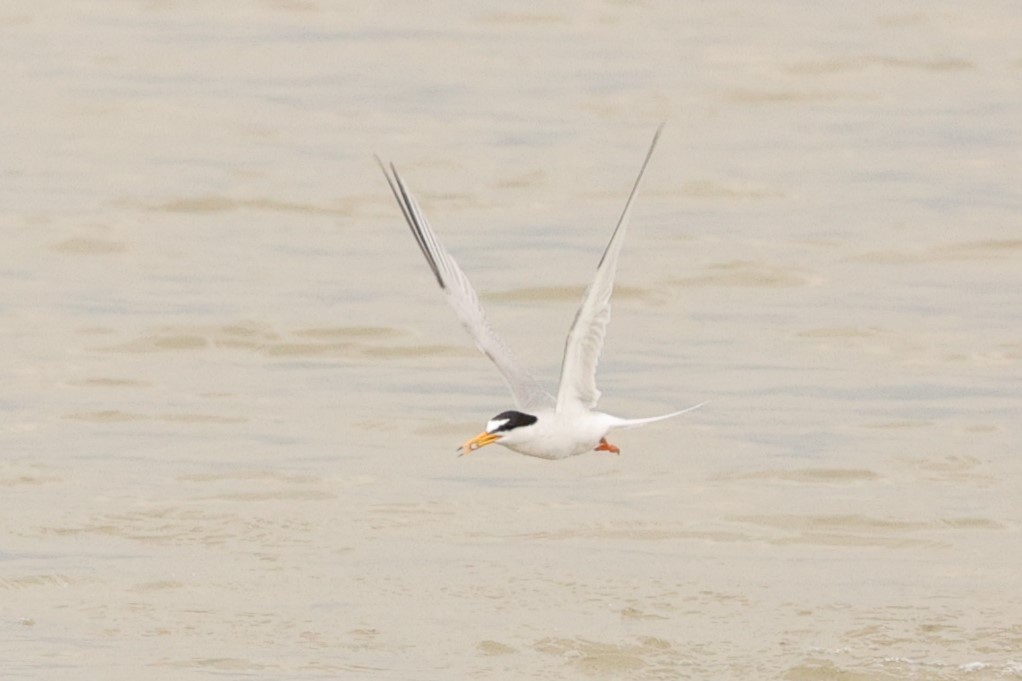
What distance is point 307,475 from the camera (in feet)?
46.9

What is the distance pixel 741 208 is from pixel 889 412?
503 centimetres

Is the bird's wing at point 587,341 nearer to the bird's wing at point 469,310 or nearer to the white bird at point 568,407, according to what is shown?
the white bird at point 568,407

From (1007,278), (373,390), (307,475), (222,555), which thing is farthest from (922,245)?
(222,555)

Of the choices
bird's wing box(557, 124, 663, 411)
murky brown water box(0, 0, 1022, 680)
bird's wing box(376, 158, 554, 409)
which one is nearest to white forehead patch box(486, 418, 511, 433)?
bird's wing box(557, 124, 663, 411)

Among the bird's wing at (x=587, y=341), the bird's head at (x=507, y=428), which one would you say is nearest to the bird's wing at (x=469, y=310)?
the bird's wing at (x=587, y=341)

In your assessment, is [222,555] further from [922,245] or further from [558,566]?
[922,245]

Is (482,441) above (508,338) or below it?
above

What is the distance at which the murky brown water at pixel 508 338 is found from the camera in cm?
1202

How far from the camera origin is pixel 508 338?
17.3 meters

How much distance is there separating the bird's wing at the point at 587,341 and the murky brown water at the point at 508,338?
1.27 meters

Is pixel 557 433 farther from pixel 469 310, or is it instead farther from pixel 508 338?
pixel 508 338

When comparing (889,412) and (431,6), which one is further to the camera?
(431,6)

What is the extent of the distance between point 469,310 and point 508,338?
5723 millimetres

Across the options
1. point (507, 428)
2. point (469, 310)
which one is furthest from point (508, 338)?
point (507, 428)
